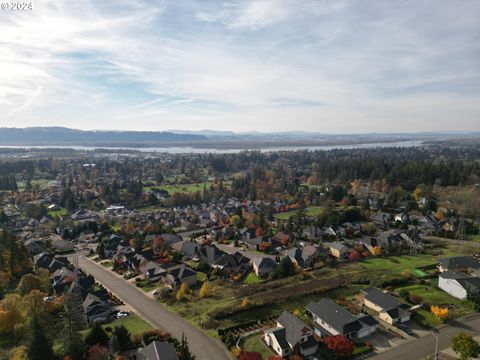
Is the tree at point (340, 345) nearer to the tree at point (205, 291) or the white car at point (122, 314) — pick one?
the tree at point (205, 291)

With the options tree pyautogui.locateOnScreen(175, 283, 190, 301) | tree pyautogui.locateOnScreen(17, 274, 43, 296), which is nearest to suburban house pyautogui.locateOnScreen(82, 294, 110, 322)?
tree pyautogui.locateOnScreen(175, 283, 190, 301)

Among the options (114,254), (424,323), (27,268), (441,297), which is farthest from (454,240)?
(27,268)

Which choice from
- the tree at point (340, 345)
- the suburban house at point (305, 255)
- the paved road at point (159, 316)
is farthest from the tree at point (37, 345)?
the suburban house at point (305, 255)

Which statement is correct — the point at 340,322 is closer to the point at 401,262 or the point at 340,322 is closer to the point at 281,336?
Answer: the point at 281,336

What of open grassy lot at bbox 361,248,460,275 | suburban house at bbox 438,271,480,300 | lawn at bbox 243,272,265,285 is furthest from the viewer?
open grassy lot at bbox 361,248,460,275

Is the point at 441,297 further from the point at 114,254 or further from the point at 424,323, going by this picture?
the point at 114,254

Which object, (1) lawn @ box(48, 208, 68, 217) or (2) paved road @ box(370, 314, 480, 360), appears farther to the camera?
(1) lawn @ box(48, 208, 68, 217)

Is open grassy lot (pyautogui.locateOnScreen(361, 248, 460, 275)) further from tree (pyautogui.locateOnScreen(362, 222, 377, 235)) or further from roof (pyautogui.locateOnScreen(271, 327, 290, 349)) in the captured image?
roof (pyautogui.locateOnScreen(271, 327, 290, 349))
